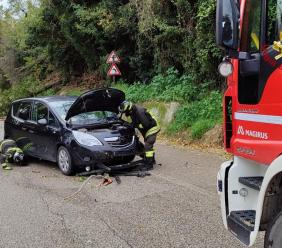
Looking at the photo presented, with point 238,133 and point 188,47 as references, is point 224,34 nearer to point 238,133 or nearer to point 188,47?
point 238,133

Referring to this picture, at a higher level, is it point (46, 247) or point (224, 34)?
point (224, 34)

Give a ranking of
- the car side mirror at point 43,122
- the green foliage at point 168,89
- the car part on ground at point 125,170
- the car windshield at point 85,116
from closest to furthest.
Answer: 1. the car part on ground at point 125,170
2. the car windshield at point 85,116
3. the car side mirror at point 43,122
4. the green foliage at point 168,89

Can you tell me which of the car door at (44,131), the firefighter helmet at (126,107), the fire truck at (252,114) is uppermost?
the fire truck at (252,114)

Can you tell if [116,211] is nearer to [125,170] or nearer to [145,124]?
[125,170]

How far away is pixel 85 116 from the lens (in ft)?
36.4

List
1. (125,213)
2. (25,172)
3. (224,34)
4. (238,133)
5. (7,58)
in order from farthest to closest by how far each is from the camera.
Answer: (7,58) < (25,172) < (125,213) < (238,133) < (224,34)

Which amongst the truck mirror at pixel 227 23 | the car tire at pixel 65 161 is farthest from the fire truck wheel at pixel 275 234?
the car tire at pixel 65 161

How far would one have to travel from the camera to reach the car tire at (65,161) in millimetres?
10344

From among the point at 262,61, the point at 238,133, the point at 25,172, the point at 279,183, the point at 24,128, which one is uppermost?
the point at 262,61

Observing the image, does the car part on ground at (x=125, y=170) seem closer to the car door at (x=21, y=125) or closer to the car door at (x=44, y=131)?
the car door at (x=44, y=131)

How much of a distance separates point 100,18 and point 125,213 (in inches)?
698

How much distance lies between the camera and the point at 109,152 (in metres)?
10.1

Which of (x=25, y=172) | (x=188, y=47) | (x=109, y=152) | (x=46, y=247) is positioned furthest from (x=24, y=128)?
(x=188, y=47)

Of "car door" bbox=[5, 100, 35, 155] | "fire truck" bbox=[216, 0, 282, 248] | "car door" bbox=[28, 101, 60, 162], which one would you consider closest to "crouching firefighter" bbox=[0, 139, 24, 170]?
"car door" bbox=[5, 100, 35, 155]
